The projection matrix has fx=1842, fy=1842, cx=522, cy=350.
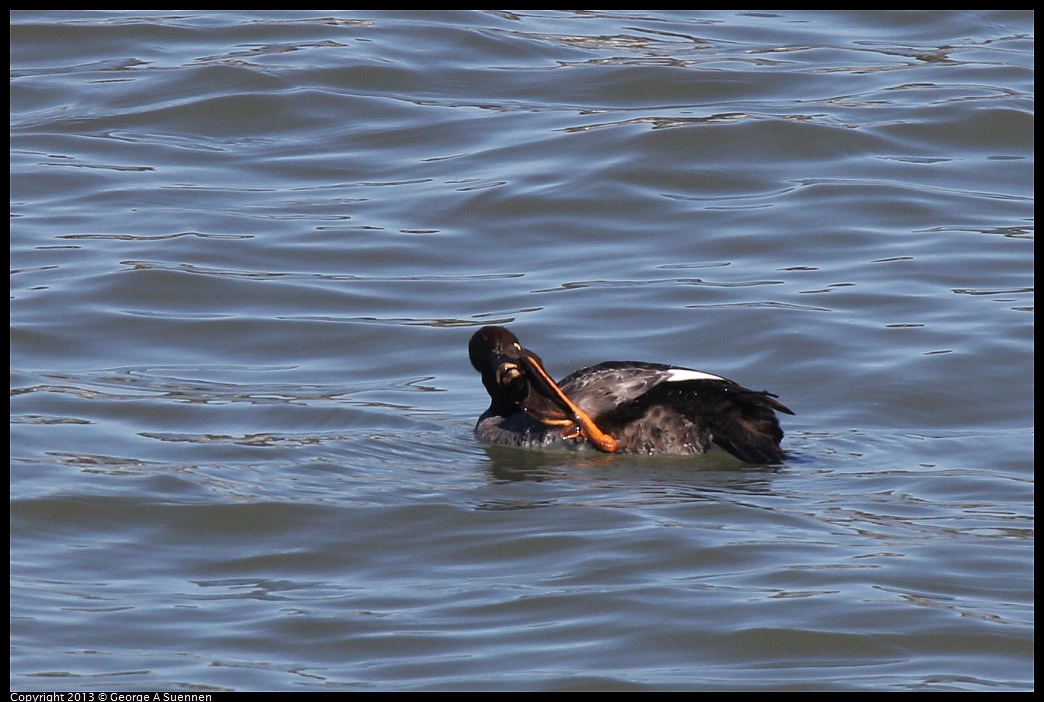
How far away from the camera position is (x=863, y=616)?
6.50m

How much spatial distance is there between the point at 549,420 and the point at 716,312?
2557mm

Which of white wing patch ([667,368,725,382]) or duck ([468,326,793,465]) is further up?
white wing patch ([667,368,725,382])

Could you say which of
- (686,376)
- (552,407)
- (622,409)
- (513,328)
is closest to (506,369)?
(552,407)

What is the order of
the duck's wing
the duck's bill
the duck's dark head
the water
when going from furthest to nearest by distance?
1. the duck's dark head
2. the duck's bill
3. the duck's wing
4. the water

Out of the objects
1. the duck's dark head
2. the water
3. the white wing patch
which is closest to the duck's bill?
the duck's dark head

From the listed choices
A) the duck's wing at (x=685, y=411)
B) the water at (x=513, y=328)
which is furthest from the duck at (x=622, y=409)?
the water at (x=513, y=328)

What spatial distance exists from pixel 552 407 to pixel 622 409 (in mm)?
408

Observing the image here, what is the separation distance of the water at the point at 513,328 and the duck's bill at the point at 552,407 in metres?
0.14

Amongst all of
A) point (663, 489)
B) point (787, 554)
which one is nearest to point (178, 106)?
point (663, 489)

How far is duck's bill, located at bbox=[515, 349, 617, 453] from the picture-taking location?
8992mm

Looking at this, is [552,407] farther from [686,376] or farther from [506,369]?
[686,376]

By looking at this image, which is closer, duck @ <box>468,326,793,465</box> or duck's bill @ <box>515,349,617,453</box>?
duck @ <box>468,326,793,465</box>

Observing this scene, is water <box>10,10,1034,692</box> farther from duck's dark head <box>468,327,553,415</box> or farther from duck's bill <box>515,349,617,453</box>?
duck's dark head <box>468,327,553,415</box>

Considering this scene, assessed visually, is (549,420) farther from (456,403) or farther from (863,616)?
(863,616)
